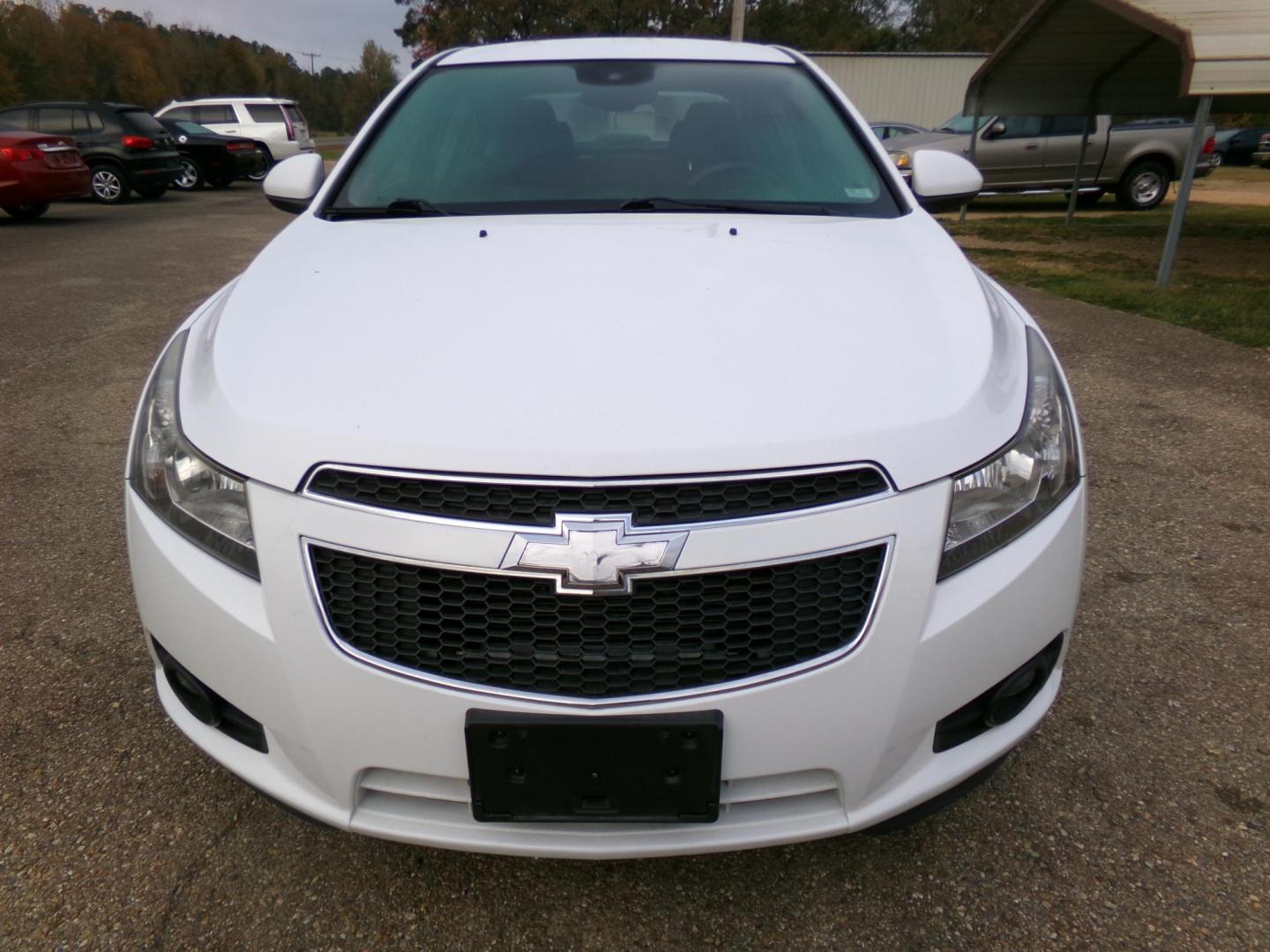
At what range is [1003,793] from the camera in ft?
6.21

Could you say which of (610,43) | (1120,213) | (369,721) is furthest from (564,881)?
(1120,213)

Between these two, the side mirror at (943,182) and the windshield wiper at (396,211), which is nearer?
the windshield wiper at (396,211)

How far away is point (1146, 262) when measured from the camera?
343 inches

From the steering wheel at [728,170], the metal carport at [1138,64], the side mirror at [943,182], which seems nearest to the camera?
the steering wheel at [728,170]

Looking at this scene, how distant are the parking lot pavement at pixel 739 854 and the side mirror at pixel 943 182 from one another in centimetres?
119

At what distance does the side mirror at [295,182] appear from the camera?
264cm

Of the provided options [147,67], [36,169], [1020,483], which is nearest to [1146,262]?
[1020,483]

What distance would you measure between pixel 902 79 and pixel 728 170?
23814mm

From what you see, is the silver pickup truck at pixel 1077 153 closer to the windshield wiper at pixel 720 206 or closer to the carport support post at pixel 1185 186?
the carport support post at pixel 1185 186

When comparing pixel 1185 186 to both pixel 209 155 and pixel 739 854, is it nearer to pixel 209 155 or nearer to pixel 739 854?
pixel 739 854

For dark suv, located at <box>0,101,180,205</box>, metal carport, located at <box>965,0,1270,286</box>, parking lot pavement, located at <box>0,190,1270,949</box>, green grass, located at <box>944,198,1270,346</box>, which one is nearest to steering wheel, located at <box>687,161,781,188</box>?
parking lot pavement, located at <box>0,190,1270,949</box>

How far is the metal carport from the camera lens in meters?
6.20

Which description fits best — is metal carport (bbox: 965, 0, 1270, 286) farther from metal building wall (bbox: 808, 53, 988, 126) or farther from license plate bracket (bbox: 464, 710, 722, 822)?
metal building wall (bbox: 808, 53, 988, 126)

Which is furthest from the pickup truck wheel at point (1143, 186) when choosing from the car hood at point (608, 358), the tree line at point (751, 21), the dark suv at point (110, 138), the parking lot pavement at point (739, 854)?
the tree line at point (751, 21)
